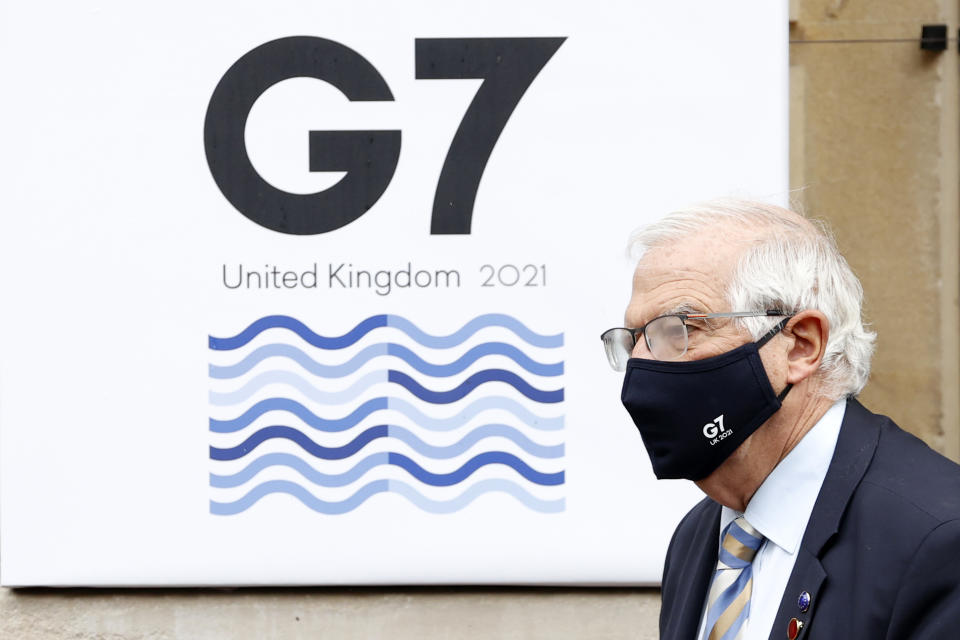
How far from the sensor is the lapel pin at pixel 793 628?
1684 millimetres

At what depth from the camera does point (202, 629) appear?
11.6 feet

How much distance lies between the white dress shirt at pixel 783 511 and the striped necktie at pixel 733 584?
13 millimetres

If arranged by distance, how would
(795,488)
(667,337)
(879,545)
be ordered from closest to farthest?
(879,545), (795,488), (667,337)

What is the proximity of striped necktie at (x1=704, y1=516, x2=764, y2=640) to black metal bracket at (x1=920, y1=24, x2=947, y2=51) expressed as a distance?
2570 millimetres

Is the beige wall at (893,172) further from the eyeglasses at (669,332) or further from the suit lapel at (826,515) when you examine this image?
the suit lapel at (826,515)

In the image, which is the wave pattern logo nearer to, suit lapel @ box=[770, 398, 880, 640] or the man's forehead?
the man's forehead

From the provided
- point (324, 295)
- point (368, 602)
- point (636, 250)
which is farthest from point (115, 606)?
point (636, 250)

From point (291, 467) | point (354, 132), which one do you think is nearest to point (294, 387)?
point (291, 467)

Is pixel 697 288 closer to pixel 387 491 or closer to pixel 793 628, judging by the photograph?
pixel 793 628

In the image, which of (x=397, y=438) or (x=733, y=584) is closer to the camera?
(x=733, y=584)

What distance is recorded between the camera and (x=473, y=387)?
11.2 feet

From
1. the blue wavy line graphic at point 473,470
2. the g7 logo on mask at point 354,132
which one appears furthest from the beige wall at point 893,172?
the blue wavy line graphic at point 473,470

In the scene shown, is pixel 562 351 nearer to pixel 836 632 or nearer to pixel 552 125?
pixel 552 125

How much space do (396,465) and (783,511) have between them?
5.63 feet
